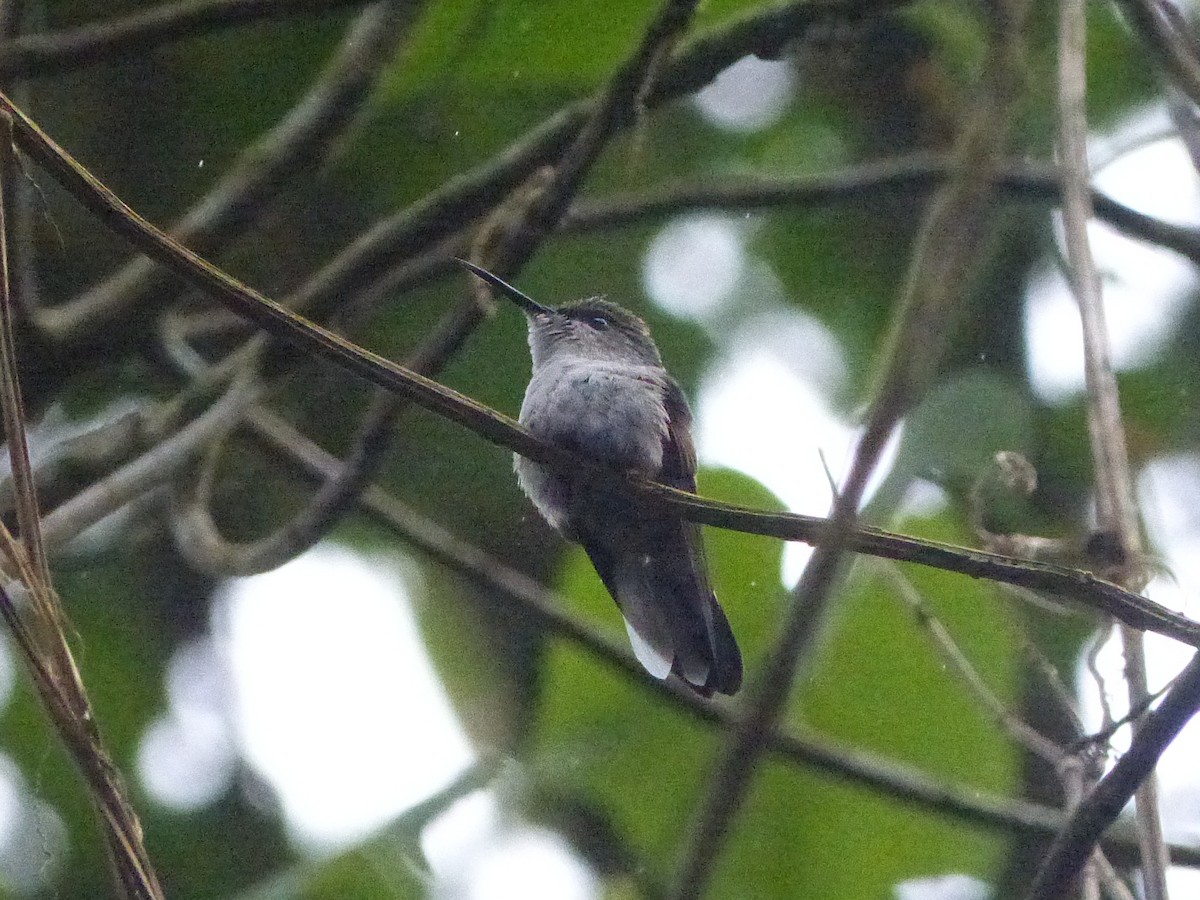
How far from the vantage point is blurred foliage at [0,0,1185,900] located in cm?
252

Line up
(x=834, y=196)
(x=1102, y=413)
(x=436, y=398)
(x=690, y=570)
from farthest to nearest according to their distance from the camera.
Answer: (x=834, y=196), (x=690, y=570), (x=1102, y=413), (x=436, y=398)

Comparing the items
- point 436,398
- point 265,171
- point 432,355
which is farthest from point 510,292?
point 436,398

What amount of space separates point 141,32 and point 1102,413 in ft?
6.03

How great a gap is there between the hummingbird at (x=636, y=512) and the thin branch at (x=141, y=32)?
624 millimetres

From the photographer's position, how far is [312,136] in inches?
110

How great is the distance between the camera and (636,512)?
2.22 m

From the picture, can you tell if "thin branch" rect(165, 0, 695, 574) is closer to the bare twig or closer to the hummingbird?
the hummingbird

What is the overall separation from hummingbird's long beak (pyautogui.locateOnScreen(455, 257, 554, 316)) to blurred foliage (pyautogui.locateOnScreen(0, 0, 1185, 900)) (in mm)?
66

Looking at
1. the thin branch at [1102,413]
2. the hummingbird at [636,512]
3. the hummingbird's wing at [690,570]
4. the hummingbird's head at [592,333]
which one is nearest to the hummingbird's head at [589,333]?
the hummingbird's head at [592,333]

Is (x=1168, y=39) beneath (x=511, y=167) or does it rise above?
above

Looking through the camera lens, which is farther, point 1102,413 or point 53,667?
point 1102,413

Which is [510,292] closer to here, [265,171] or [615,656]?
[265,171]

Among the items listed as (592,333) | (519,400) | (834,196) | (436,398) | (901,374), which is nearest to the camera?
(901,374)

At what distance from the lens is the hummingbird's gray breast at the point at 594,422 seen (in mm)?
2463
